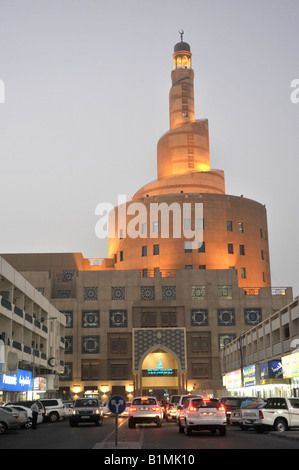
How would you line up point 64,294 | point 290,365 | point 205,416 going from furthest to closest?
1. point 64,294
2. point 290,365
3. point 205,416

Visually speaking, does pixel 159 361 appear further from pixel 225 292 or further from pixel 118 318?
pixel 225 292

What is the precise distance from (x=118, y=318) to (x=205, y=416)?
72.7m

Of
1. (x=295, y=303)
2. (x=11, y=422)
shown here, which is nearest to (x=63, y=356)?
(x=295, y=303)

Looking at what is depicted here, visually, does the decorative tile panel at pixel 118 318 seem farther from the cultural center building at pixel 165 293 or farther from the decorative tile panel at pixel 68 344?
the decorative tile panel at pixel 68 344

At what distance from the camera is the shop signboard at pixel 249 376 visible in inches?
2505

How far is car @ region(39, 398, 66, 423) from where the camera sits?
47.2 meters

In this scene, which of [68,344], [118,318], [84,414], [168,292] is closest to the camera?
[84,414]

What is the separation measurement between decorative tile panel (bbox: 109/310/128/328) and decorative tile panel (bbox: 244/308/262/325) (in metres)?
19.3

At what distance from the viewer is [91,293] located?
101m

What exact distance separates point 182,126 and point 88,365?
165 ft

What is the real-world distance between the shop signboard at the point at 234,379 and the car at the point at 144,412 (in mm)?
39223

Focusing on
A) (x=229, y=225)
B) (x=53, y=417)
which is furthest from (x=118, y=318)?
(x=53, y=417)

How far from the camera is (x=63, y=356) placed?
92.4m
